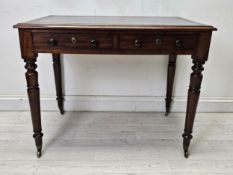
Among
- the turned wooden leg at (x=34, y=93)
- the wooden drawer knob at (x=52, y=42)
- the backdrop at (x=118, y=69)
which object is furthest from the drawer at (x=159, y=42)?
the backdrop at (x=118, y=69)

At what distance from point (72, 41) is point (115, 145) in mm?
651

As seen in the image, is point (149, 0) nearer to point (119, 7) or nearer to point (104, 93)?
point (119, 7)

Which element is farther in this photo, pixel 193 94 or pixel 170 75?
pixel 170 75

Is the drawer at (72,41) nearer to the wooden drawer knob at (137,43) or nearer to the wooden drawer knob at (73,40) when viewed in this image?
the wooden drawer knob at (73,40)

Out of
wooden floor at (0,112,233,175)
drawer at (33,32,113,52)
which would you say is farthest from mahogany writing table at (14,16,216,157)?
wooden floor at (0,112,233,175)

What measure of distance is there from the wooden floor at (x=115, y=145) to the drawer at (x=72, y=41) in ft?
1.90

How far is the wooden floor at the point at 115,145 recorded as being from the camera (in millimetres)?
1184

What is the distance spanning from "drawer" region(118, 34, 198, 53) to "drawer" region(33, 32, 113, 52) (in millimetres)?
70

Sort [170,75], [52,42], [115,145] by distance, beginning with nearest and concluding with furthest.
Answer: [52,42] < [115,145] < [170,75]

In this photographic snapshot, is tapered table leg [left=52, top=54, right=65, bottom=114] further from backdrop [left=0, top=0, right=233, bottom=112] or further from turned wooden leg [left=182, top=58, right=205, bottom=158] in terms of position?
turned wooden leg [left=182, top=58, right=205, bottom=158]

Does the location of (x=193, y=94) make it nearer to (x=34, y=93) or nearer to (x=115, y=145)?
(x=115, y=145)

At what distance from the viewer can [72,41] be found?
3.41ft

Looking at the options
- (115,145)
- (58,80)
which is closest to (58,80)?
(58,80)

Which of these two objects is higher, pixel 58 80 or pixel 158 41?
pixel 158 41
